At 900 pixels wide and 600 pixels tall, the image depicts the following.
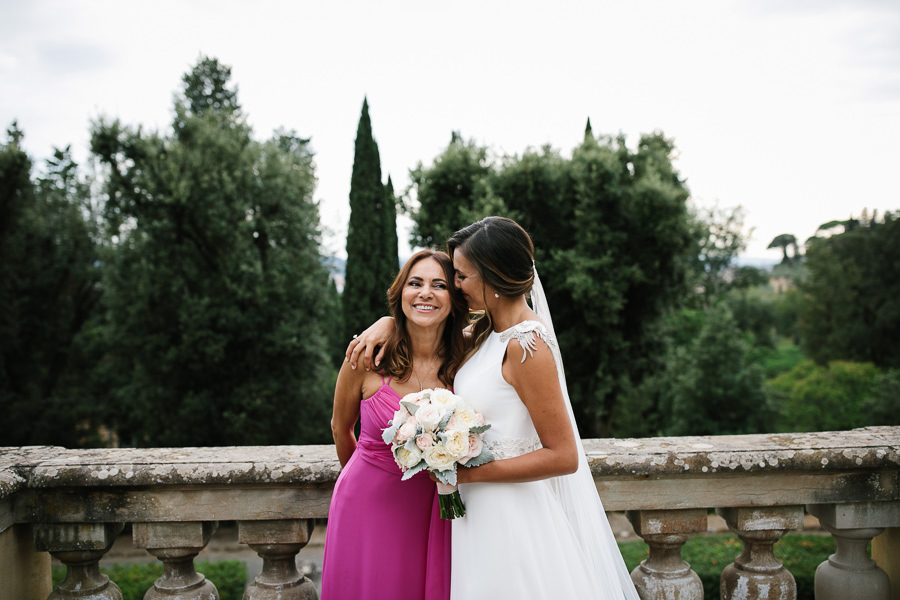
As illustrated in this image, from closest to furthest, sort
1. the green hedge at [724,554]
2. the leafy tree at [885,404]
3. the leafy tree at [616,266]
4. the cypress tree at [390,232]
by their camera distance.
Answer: the green hedge at [724,554], the leafy tree at [616,266], the cypress tree at [390,232], the leafy tree at [885,404]

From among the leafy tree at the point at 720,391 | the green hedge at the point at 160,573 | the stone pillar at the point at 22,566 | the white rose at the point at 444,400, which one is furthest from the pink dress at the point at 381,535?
the leafy tree at the point at 720,391

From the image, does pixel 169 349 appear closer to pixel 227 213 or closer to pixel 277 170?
pixel 227 213

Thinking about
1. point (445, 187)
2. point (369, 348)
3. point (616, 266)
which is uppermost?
point (445, 187)

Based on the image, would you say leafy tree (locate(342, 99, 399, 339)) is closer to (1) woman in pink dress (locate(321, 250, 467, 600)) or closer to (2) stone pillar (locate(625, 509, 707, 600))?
(1) woman in pink dress (locate(321, 250, 467, 600))

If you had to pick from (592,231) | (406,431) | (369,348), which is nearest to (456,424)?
Result: (406,431)

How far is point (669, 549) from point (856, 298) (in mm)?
27060

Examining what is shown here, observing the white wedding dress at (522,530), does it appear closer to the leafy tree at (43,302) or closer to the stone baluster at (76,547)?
the stone baluster at (76,547)

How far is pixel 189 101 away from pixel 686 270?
1675 centimetres

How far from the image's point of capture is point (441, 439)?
2014 mm

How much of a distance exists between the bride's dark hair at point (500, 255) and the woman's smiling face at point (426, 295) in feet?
0.64

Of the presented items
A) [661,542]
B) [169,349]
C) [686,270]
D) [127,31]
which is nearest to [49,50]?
[127,31]

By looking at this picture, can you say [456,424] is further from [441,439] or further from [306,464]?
[306,464]

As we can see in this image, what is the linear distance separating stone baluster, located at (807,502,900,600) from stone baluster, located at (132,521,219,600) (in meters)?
2.48

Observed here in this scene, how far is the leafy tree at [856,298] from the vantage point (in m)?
22.7
